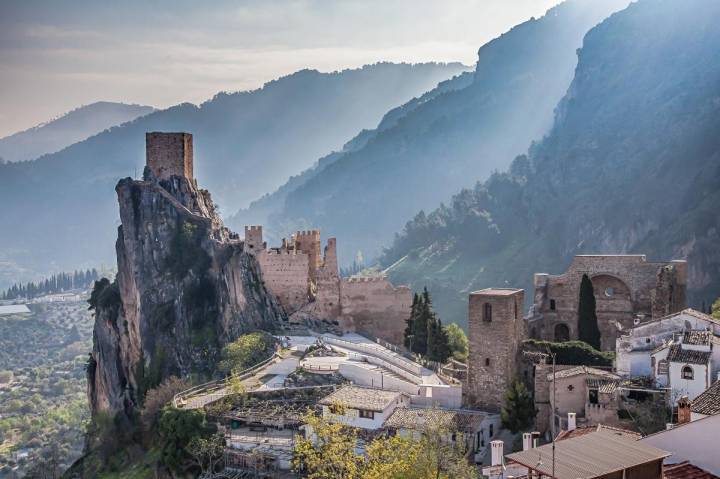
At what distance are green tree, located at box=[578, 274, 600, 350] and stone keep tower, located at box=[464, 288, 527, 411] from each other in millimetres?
8442

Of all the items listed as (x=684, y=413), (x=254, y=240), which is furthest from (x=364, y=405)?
(x=254, y=240)

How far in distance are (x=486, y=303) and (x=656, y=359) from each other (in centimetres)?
830

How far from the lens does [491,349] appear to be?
1634 inches

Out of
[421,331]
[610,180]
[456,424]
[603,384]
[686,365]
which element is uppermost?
[610,180]

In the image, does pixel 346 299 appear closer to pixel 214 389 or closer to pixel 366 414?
pixel 214 389

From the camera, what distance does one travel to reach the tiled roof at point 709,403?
2589 cm

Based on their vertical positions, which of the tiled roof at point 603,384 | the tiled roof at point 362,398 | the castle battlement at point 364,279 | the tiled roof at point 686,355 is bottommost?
the tiled roof at point 362,398

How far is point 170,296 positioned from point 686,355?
3956 centimetres

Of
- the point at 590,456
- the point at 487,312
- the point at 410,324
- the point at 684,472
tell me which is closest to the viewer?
the point at 590,456

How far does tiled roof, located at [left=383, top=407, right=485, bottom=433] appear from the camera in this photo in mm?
36844

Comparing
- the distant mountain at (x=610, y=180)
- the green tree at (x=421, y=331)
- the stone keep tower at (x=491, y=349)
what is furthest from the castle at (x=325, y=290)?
the distant mountain at (x=610, y=180)

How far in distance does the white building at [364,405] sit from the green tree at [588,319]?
12235 millimetres

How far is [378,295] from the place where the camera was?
62406 mm

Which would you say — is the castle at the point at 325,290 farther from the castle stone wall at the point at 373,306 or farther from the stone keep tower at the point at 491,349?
the stone keep tower at the point at 491,349
